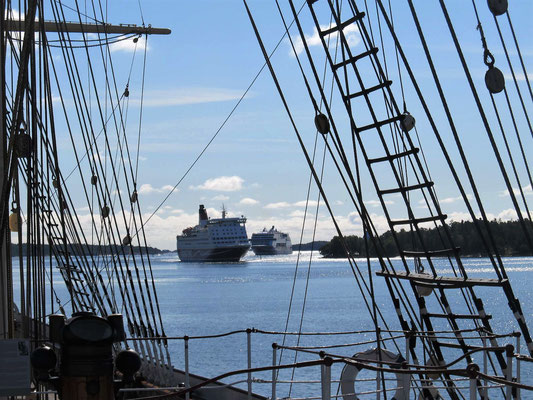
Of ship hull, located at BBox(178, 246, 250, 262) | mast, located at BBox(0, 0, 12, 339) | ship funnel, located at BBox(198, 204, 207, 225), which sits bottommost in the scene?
mast, located at BBox(0, 0, 12, 339)

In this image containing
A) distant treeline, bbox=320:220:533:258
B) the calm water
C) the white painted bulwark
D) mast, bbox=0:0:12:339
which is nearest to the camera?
the white painted bulwark

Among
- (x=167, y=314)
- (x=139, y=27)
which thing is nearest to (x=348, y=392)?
(x=139, y=27)

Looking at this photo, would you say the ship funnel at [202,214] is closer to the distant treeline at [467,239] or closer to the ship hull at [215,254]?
the ship hull at [215,254]

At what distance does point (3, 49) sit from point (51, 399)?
482cm

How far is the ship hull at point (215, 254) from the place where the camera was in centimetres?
15864

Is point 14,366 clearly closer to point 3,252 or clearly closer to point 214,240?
point 3,252

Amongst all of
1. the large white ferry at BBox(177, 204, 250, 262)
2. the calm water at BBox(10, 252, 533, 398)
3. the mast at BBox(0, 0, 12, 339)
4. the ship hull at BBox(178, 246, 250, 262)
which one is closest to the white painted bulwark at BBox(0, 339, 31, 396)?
the mast at BBox(0, 0, 12, 339)

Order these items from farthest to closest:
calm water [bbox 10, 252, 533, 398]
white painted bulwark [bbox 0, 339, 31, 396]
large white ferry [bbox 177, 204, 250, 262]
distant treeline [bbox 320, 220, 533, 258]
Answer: large white ferry [bbox 177, 204, 250, 262] → distant treeline [bbox 320, 220, 533, 258] → calm water [bbox 10, 252, 533, 398] → white painted bulwark [bbox 0, 339, 31, 396]

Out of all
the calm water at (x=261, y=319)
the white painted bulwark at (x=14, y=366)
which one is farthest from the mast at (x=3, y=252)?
the calm water at (x=261, y=319)

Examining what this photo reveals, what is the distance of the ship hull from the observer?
15864cm

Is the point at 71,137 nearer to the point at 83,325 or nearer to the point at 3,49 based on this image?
the point at 3,49

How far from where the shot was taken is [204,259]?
16588cm

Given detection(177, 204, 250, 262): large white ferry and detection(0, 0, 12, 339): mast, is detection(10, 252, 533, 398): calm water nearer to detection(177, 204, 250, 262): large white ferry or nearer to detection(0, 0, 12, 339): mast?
detection(0, 0, 12, 339): mast

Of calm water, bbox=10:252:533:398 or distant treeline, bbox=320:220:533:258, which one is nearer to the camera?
calm water, bbox=10:252:533:398
